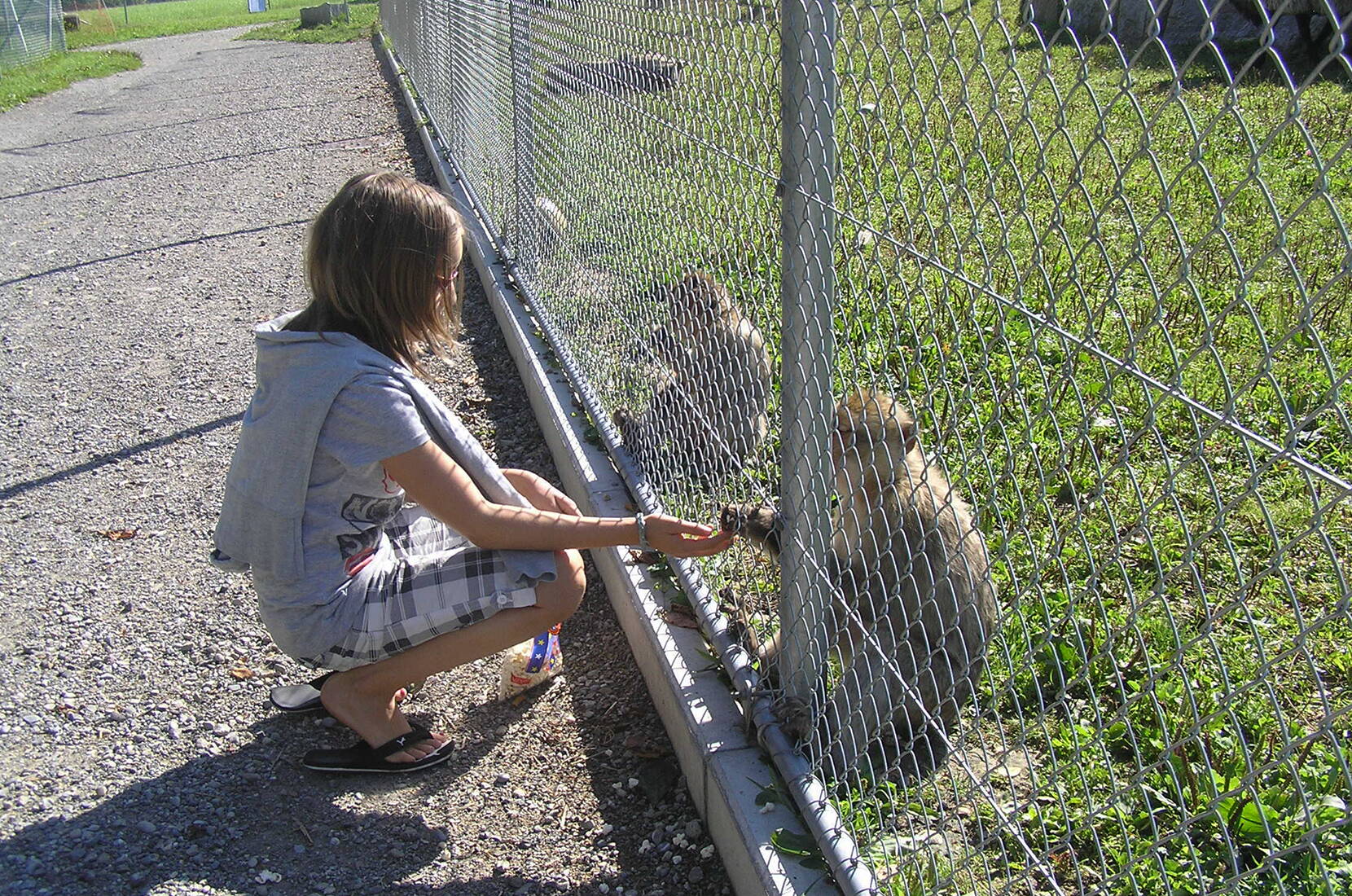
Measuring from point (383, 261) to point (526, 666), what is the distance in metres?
1.34

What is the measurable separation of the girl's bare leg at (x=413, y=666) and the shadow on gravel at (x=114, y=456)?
2535mm

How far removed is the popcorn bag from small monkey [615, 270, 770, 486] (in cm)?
71

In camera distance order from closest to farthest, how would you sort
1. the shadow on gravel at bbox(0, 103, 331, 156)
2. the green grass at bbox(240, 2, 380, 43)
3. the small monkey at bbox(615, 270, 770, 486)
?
the small monkey at bbox(615, 270, 770, 486) < the shadow on gravel at bbox(0, 103, 331, 156) < the green grass at bbox(240, 2, 380, 43)

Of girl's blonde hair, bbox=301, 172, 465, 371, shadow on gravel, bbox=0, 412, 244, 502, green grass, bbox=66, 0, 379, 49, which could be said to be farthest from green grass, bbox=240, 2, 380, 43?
girl's blonde hair, bbox=301, 172, 465, 371

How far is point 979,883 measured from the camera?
2.54 metres

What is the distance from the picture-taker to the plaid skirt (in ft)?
10.00

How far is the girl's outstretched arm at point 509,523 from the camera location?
2.85 m

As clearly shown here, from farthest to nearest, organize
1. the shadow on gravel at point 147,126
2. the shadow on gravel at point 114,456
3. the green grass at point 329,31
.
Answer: the green grass at point 329,31, the shadow on gravel at point 147,126, the shadow on gravel at point 114,456

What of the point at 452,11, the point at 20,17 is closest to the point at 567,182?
the point at 452,11

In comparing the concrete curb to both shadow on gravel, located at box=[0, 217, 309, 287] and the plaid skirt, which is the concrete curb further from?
shadow on gravel, located at box=[0, 217, 309, 287]

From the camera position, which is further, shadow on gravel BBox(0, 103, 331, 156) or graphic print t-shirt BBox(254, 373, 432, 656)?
shadow on gravel BBox(0, 103, 331, 156)

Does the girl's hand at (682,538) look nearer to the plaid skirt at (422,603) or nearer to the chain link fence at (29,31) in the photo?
the plaid skirt at (422,603)

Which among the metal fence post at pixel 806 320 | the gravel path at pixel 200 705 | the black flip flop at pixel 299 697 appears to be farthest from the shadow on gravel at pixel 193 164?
the metal fence post at pixel 806 320

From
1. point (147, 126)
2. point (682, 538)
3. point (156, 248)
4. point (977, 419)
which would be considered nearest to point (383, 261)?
point (682, 538)
